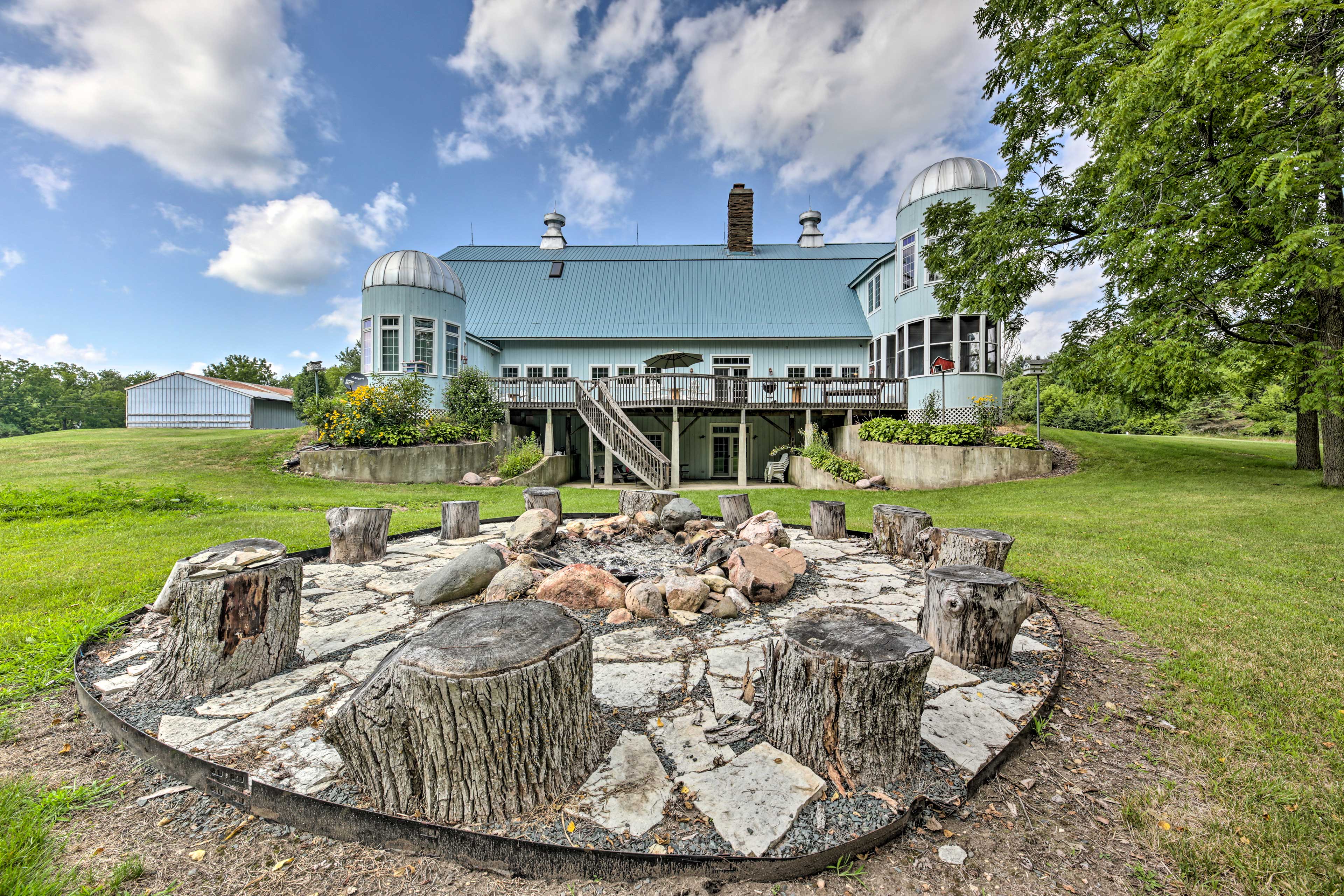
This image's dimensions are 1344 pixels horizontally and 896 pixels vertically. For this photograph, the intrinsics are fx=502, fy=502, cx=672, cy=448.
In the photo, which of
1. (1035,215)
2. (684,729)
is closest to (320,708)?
(684,729)

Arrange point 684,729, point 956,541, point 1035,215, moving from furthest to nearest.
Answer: point 1035,215 < point 956,541 < point 684,729

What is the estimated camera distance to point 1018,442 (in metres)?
11.1

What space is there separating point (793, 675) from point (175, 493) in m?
9.38

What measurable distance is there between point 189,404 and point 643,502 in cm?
2656

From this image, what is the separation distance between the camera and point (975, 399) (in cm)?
1236

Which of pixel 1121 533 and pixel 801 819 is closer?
pixel 801 819

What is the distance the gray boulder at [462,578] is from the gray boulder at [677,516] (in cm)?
202

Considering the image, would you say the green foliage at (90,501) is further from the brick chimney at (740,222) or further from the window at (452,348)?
the brick chimney at (740,222)

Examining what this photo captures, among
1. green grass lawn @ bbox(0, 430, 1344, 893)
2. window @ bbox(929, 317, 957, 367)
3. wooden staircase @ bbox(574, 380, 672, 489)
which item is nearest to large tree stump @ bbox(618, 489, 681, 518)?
green grass lawn @ bbox(0, 430, 1344, 893)

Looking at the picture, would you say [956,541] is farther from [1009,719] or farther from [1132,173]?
[1132,173]

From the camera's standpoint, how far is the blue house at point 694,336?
13078mm

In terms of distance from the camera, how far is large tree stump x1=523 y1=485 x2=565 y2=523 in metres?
5.83

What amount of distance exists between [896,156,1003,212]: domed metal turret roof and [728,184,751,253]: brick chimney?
8222mm

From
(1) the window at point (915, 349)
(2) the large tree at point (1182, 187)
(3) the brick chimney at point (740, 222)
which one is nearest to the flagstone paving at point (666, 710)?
(2) the large tree at point (1182, 187)
